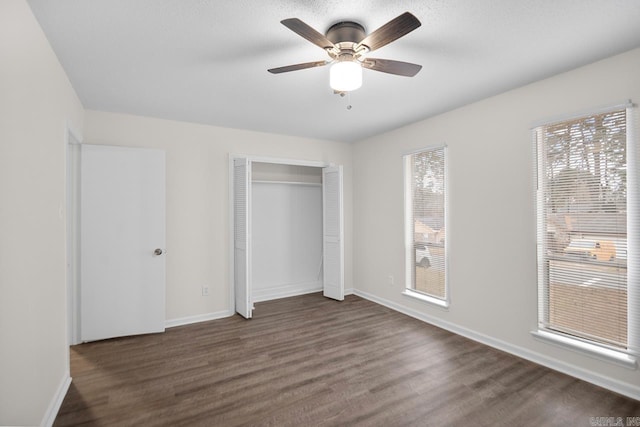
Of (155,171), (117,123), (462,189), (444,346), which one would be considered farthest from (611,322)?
(117,123)

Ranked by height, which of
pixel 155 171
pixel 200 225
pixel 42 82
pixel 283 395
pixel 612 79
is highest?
pixel 612 79

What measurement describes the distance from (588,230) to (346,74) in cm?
229

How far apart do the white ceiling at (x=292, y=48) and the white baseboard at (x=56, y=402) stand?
241 centimetres

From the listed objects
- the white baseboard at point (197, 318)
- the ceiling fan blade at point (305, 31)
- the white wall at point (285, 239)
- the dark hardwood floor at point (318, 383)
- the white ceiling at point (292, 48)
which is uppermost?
the white ceiling at point (292, 48)

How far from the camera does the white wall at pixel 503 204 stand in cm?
239

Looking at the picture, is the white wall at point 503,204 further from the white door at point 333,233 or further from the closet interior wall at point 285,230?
the closet interior wall at point 285,230

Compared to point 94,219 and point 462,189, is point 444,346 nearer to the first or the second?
point 462,189

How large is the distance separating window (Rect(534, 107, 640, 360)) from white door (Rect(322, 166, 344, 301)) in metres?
2.51

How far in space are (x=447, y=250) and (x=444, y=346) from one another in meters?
1.04

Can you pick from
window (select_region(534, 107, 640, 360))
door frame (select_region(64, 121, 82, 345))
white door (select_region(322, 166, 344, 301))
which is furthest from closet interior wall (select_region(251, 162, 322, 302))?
window (select_region(534, 107, 640, 360))

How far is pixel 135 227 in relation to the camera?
3.44 meters

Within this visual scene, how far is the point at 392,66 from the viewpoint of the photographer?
2008 millimetres

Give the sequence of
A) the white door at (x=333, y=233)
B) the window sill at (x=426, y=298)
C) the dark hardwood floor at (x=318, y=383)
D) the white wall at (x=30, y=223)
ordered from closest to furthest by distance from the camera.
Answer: the white wall at (x=30, y=223) < the dark hardwood floor at (x=318, y=383) < the window sill at (x=426, y=298) < the white door at (x=333, y=233)

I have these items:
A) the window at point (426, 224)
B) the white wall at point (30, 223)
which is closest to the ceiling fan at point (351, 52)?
the white wall at point (30, 223)
